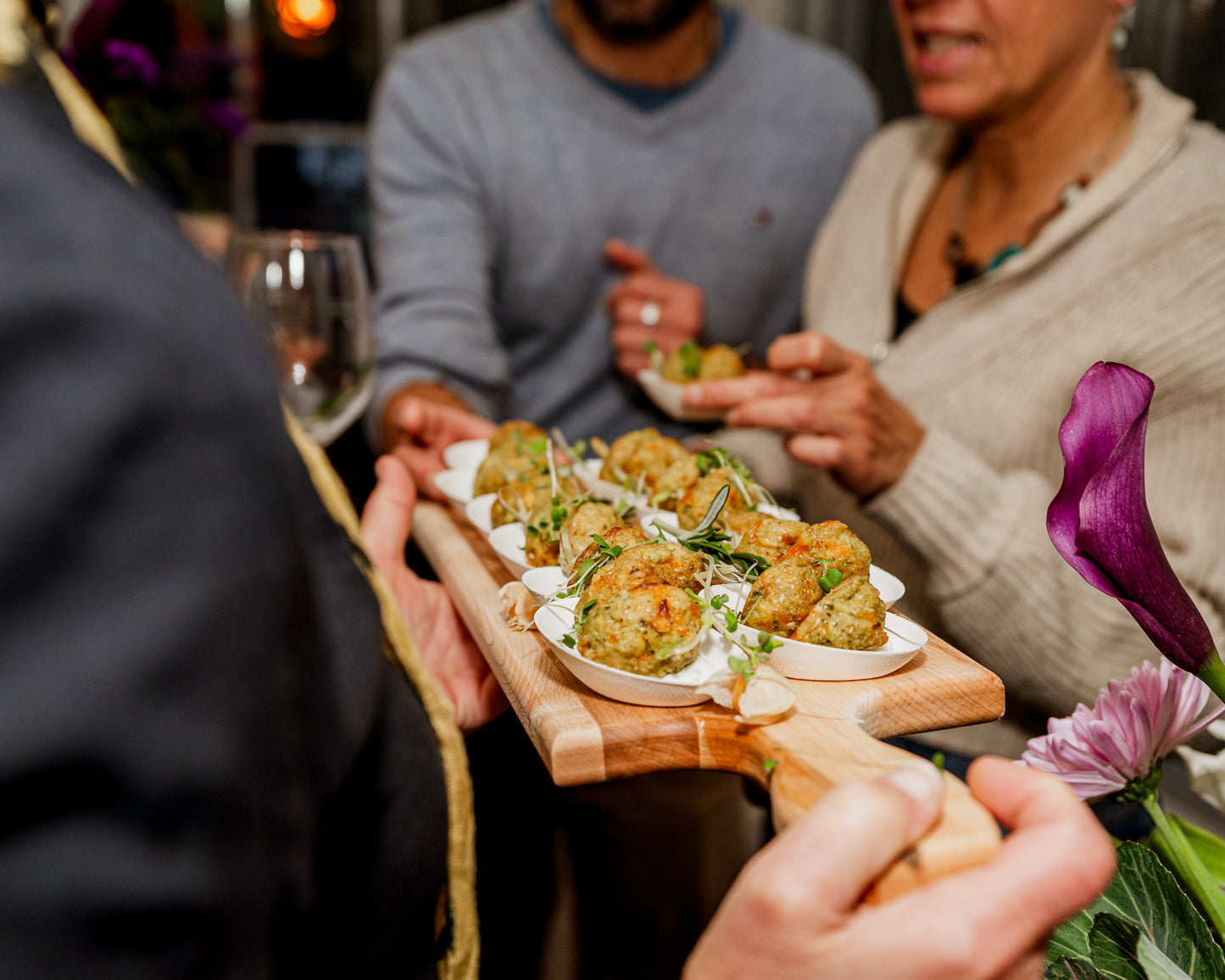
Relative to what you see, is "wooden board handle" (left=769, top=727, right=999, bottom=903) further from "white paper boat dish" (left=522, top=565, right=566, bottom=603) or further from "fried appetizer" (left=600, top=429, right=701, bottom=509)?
"fried appetizer" (left=600, top=429, right=701, bottom=509)

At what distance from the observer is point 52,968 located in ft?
0.89

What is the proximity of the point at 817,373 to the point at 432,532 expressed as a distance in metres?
0.46

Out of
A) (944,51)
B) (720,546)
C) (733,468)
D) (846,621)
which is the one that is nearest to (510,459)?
(733,468)

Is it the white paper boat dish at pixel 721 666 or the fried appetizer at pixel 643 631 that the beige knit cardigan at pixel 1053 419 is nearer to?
the white paper boat dish at pixel 721 666

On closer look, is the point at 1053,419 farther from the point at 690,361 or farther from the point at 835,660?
the point at 690,361

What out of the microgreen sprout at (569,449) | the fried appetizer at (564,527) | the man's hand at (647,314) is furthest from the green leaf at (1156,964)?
the man's hand at (647,314)

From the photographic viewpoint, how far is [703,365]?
1.37 m

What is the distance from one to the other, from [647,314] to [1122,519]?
138 centimetres

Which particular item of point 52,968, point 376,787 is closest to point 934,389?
point 376,787

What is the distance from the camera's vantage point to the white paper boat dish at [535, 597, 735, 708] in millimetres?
562

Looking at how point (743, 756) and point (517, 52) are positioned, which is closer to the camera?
point (743, 756)

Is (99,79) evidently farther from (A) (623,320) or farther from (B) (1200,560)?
(B) (1200,560)

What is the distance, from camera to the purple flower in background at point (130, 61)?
108 cm

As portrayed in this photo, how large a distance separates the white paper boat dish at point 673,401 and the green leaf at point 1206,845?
0.69 metres
